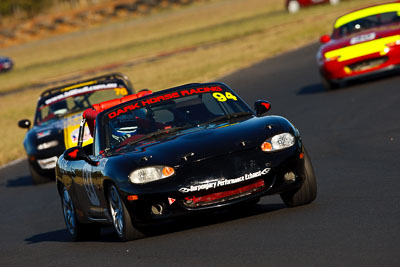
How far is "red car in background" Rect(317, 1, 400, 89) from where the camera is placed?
18.2 m

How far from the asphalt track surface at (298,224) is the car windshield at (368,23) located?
11.4ft

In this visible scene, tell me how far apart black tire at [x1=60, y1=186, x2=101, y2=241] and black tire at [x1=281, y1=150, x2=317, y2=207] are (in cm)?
195

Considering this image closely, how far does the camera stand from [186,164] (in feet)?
25.6

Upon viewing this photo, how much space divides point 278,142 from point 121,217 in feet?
4.66

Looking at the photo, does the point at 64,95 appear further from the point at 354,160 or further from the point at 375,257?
the point at 375,257

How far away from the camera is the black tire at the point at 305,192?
8.27 m

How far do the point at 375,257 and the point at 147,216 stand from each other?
2432mm

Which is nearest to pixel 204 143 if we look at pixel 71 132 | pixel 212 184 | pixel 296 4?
pixel 212 184

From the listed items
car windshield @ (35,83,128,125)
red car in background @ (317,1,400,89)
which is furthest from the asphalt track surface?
red car in background @ (317,1,400,89)

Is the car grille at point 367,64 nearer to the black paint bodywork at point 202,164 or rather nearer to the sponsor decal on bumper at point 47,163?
the sponsor decal on bumper at point 47,163

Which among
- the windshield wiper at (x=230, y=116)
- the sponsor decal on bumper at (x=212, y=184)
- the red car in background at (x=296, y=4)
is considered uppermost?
the windshield wiper at (x=230, y=116)

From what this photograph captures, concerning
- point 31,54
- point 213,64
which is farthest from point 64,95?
point 31,54

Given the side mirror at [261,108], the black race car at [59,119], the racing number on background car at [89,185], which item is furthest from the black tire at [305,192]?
the black race car at [59,119]

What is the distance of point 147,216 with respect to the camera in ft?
25.9
